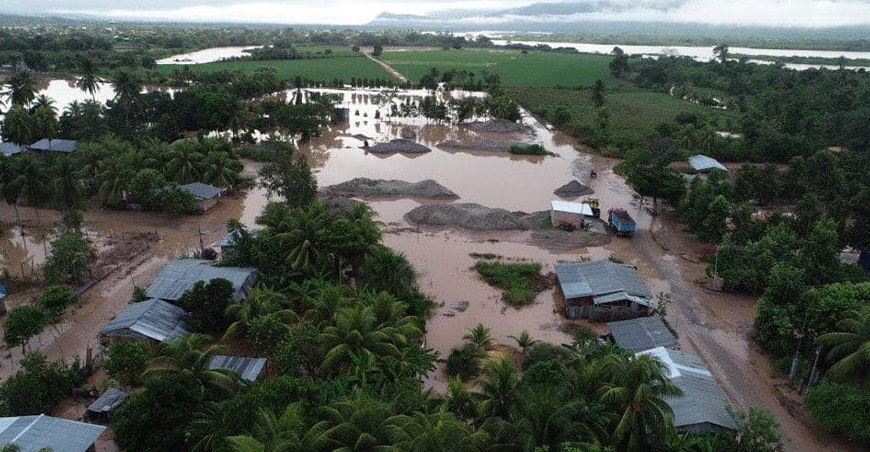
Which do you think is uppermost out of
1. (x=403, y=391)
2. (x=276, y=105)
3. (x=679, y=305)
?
(x=276, y=105)

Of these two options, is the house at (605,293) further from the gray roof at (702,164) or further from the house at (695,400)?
the gray roof at (702,164)

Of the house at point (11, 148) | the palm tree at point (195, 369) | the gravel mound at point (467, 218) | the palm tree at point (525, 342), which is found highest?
the house at point (11, 148)

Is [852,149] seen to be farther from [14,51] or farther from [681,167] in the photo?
[14,51]

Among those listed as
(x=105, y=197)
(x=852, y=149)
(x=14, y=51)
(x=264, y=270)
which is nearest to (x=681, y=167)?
(x=852, y=149)

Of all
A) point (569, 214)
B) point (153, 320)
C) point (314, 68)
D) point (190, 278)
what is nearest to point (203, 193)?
point (190, 278)

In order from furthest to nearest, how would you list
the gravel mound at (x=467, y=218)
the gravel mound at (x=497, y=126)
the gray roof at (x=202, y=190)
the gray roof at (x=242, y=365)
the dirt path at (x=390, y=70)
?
the dirt path at (x=390, y=70), the gravel mound at (x=497, y=126), the gray roof at (x=202, y=190), the gravel mound at (x=467, y=218), the gray roof at (x=242, y=365)

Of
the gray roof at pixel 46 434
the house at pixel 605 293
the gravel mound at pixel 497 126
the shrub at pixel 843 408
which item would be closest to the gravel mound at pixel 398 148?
the gravel mound at pixel 497 126

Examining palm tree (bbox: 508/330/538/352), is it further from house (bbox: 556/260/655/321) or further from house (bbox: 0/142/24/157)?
house (bbox: 0/142/24/157)
